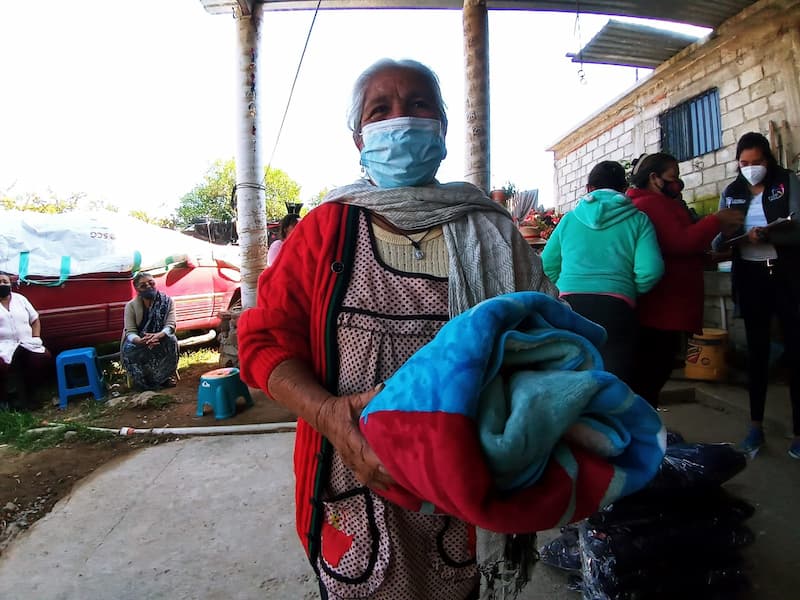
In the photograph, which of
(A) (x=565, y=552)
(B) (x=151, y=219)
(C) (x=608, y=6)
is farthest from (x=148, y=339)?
(B) (x=151, y=219)

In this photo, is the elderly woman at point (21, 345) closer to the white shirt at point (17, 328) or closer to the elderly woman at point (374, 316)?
the white shirt at point (17, 328)

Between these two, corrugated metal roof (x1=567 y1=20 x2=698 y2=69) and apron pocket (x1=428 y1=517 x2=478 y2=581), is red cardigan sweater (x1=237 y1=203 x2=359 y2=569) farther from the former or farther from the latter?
corrugated metal roof (x1=567 y1=20 x2=698 y2=69)

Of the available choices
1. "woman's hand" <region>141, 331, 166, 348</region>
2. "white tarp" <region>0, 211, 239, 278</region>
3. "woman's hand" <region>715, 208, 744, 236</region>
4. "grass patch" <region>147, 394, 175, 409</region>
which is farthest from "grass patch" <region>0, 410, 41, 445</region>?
"woman's hand" <region>715, 208, 744, 236</region>

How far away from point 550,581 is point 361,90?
2095mm

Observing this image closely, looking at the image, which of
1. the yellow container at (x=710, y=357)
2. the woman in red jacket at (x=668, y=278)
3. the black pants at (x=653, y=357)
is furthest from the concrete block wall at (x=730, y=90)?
the black pants at (x=653, y=357)

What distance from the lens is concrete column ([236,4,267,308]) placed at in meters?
5.44

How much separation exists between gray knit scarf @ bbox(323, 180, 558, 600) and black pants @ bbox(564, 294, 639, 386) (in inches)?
57.0

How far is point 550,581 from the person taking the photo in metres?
2.06

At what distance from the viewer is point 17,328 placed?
548 cm

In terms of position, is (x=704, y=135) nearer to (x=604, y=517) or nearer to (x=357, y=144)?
(x=604, y=517)

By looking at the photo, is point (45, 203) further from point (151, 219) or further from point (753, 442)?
point (753, 442)

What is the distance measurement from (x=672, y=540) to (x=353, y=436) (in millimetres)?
1606

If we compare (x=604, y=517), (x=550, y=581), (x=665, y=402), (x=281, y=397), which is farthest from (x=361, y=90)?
(x=665, y=402)

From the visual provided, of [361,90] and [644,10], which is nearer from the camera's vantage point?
[361,90]
